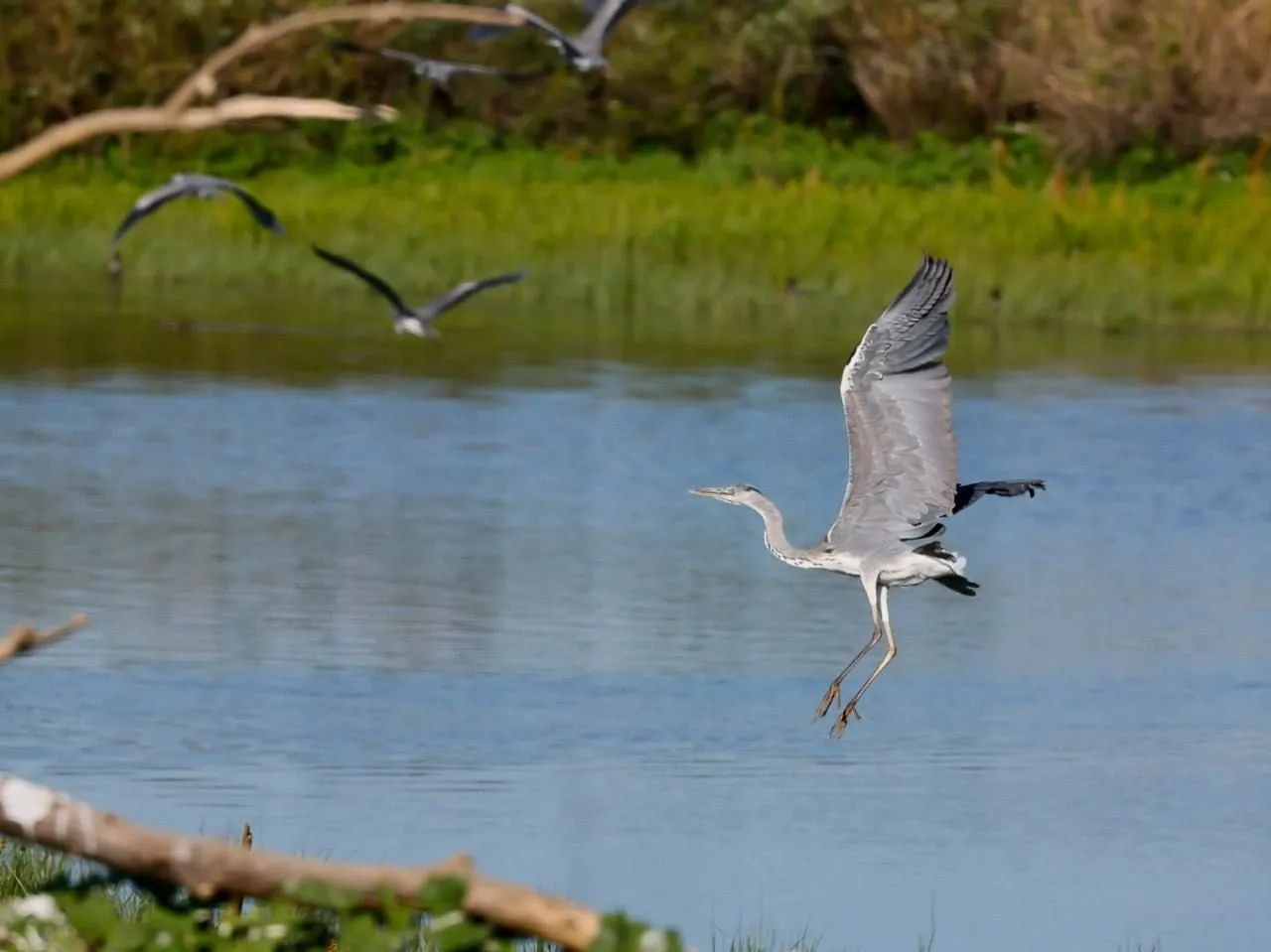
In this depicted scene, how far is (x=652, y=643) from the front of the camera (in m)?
10.7

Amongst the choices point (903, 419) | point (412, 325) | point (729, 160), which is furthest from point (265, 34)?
point (729, 160)

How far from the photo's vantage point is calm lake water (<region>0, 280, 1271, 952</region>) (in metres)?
7.92

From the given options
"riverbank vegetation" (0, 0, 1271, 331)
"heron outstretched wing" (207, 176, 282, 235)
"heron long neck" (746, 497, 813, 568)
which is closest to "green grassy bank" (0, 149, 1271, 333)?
"riverbank vegetation" (0, 0, 1271, 331)

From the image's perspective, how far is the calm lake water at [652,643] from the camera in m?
7.92

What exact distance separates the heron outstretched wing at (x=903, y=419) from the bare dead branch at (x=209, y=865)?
2.86m

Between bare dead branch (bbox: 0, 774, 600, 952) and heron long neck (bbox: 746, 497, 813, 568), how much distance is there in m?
3.05

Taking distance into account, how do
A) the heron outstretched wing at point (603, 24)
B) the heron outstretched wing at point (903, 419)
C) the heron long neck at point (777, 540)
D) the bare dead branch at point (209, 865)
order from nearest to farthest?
the bare dead branch at point (209, 865), the heron outstretched wing at point (903, 419), the heron long neck at point (777, 540), the heron outstretched wing at point (603, 24)

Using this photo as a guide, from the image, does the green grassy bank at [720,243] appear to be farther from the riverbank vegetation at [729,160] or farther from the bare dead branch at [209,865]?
the bare dead branch at [209,865]

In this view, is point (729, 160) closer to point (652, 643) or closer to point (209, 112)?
point (652, 643)

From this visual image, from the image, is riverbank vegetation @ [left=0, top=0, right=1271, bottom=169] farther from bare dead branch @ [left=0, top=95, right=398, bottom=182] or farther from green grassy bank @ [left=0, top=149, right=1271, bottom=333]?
bare dead branch @ [left=0, top=95, right=398, bottom=182]

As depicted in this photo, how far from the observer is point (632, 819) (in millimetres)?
8172

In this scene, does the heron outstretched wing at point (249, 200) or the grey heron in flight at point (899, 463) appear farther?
the heron outstretched wing at point (249, 200)

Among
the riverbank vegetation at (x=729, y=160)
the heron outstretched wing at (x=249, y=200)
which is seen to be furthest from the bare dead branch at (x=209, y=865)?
the riverbank vegetation at (x=729, y=160)

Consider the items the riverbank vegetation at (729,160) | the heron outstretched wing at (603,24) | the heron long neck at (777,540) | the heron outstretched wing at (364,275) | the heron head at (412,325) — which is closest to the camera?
the heron long neck at (777,540)
